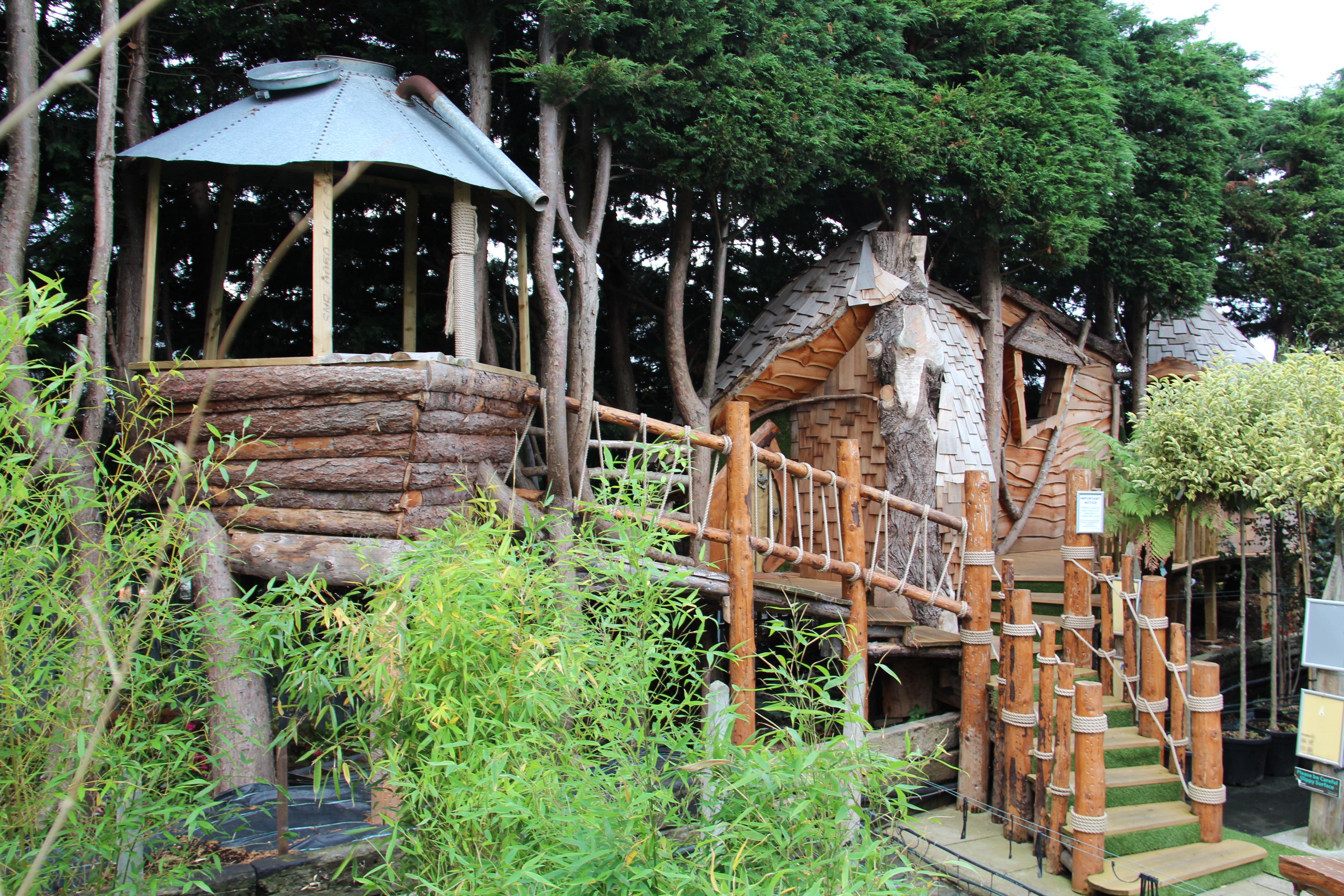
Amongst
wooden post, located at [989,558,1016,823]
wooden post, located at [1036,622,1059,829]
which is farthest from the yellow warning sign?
wooden post, located at [989,558,1016,823]

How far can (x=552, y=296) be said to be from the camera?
5.59m

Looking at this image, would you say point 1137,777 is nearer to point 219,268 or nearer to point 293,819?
point 293,819

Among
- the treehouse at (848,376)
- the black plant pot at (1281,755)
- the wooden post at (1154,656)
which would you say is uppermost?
the treehouse at (848,376)

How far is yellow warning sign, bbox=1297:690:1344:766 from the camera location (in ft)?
17.9

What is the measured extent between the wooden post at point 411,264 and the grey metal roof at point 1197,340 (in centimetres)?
925

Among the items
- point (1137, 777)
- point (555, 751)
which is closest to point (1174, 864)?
point (1137, 777)

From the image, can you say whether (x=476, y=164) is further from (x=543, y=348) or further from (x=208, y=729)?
(x=208, y=729)

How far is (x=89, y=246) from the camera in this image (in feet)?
19.2

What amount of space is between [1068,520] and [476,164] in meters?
4.63

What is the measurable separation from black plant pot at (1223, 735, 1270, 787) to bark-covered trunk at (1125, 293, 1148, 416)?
16.1 ft

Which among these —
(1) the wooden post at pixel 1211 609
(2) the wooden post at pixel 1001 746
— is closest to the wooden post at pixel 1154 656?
(2) the wooden post at pixel 1001 746

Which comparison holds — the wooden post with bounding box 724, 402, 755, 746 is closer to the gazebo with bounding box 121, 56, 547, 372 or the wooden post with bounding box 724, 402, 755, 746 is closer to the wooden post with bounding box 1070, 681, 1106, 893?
the gazebo with bounding box 121, 56, 547, 372

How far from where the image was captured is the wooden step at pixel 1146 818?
524cm

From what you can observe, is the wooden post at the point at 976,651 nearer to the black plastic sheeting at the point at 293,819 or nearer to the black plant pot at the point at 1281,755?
the black plant pot at the point at 1281,755
